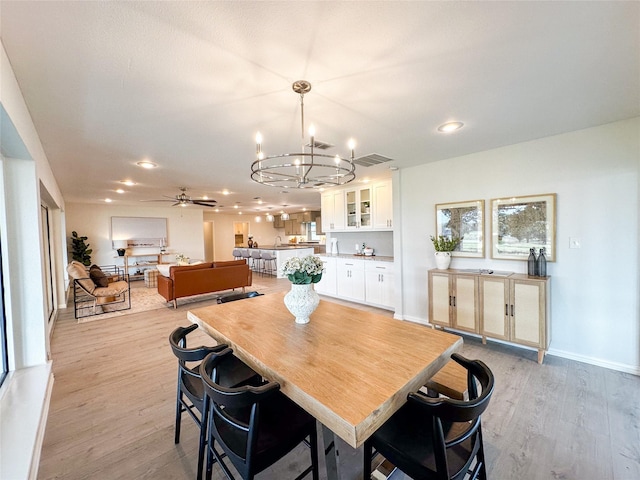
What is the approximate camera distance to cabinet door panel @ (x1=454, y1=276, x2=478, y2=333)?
328cm

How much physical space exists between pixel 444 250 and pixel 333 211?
2.85 metres

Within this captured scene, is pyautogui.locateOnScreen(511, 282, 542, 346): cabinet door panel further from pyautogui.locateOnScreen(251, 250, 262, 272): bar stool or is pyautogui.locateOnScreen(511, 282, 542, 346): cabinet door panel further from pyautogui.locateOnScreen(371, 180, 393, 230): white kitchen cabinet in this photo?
pyautogui.locateOnScreen(251, 250, 262, 272): bar stool

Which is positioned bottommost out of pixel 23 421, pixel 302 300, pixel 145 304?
pixel 145 304

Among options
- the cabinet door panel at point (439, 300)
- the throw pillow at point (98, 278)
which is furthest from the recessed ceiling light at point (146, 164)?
the cabinet door panel at point (439, 300)

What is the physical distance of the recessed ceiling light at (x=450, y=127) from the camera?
8.36 ft

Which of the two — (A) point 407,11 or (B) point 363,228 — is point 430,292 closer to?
(B) point 363,228

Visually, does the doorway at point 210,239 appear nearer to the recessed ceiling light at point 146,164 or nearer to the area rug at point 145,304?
the area rug at point 145,304

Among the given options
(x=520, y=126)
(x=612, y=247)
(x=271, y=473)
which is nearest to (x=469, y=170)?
(x=520, y=126)

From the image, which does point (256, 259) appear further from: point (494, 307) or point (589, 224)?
point (589, 224)

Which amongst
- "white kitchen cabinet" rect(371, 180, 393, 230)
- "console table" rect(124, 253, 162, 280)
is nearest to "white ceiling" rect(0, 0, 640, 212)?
"white kitchen cabinet" rect(371, 180, 393, 230)

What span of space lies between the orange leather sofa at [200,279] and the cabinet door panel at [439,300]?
162 inches

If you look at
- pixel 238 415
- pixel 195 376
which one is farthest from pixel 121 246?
pixel 238 415

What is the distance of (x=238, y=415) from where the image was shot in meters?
1.43

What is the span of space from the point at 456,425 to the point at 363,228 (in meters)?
4.20
